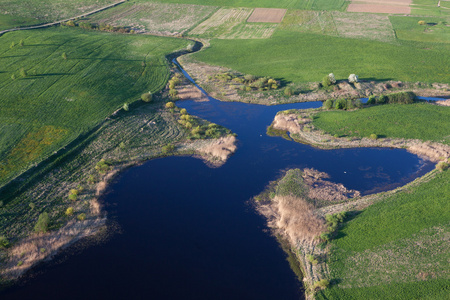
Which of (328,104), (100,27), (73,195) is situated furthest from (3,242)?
(100,27)

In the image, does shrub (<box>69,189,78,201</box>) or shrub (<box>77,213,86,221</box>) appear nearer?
shrub (<box>77,213,86,221</box>)

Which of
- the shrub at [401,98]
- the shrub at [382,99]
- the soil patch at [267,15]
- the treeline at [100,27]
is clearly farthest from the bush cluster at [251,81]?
the soil patch at [267,15]

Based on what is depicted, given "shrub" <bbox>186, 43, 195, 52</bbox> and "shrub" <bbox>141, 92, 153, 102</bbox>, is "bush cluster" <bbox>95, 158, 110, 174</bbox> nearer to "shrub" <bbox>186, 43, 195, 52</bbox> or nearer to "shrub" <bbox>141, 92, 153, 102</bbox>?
"shrub" <bbox>141, 92, 153, 102</bbox>

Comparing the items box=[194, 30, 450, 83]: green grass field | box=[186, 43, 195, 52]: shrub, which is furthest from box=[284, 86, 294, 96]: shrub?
box=[186, 43, 195, 52]: shrub

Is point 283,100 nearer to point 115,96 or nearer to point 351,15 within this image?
point 115,96

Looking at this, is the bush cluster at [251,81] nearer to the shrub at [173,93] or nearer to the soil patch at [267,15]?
the shrub at [173,93]

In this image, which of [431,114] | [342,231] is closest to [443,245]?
[342,231]
